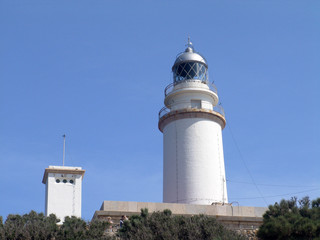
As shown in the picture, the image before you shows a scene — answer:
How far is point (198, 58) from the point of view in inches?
1041

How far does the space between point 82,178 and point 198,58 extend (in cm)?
1214

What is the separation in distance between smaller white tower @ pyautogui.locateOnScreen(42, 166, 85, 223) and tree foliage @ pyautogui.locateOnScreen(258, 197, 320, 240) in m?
18.0

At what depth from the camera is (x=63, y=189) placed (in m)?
33.7

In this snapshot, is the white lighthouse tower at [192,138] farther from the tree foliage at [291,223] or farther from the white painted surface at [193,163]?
the tree foliage at [291,223]

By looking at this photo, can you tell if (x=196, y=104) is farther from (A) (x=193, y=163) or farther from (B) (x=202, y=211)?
(B) (x=202, y=211)

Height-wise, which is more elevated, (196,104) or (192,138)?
(196,104)

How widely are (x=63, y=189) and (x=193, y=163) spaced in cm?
1238

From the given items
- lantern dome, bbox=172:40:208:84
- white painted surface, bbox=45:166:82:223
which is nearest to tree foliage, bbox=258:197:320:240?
lantern dome, bbox=172:40:208:84

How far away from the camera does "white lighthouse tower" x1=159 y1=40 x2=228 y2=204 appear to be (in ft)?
76.9

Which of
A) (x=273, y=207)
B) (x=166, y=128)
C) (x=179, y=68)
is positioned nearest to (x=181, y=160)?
(x=166, y=128)

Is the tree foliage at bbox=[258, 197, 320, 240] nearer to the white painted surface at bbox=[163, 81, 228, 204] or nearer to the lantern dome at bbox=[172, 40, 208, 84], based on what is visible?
the white painted surface at bbox=[163, 81, 228, 204]

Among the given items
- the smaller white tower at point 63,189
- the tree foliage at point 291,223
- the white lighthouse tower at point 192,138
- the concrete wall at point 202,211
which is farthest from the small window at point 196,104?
the smaller white tower at point 63,189

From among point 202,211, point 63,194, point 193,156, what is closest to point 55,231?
point 202,211

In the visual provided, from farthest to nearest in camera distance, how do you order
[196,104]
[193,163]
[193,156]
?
[196,104], [193,156], [193,163]
